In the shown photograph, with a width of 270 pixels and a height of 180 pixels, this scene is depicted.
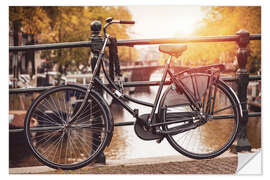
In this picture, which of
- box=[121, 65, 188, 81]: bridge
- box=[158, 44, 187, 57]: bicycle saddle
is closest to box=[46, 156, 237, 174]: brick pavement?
box=[121, 65, 188, 81]: bridge

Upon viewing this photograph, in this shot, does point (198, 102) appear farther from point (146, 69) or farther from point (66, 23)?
point (66, 23)

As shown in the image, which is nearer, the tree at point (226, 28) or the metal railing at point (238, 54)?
the metal railing at point (238, 54)

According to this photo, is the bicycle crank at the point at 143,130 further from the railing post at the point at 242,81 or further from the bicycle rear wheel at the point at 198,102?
the railing post at the point at 242,81

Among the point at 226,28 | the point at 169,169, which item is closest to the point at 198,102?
the point at 169,169

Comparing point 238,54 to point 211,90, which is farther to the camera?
point 238,54

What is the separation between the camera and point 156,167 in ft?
8.29

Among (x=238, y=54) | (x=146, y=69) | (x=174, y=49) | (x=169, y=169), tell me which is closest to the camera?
(x=174, y=49)

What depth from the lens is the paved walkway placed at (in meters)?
2.48

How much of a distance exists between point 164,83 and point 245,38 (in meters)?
0.86

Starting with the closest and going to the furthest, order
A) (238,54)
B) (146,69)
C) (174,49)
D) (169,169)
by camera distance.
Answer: (174,49) → (169,169) → (238,54) → (146,69)

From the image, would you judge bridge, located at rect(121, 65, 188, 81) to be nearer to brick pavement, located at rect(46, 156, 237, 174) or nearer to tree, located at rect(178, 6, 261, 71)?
brick pavement, located at rect(46, 156, 237, 174)

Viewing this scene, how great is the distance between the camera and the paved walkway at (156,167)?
8.13 ft

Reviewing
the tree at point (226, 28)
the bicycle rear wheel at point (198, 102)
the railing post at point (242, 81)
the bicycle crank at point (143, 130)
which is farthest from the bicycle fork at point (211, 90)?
the tree at point (226, 28)
